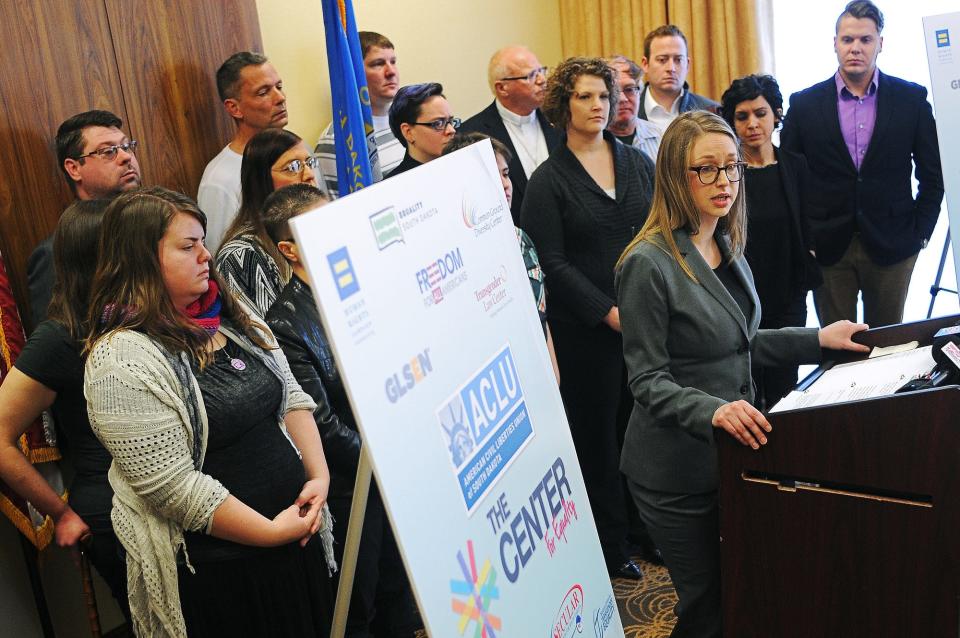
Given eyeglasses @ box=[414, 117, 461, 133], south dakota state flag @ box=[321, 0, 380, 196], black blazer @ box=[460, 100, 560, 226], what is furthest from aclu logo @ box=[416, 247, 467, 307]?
black blazer @ box=[460, 100, 560, 226]

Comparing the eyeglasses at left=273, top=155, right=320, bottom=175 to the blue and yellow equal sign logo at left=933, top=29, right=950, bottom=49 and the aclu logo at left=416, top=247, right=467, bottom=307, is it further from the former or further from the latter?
the blue and yellow equal sign logo at left=933, top=29, right=950, bottom=49

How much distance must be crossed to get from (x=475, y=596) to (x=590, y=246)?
1771 millimetres

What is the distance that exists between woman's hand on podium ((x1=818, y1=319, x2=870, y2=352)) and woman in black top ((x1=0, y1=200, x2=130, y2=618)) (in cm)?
169

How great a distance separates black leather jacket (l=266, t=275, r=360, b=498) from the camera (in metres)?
2.12

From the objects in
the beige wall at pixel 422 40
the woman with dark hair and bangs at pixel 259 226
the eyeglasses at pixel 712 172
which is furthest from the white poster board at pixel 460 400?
the beige wall at pixel 422 40

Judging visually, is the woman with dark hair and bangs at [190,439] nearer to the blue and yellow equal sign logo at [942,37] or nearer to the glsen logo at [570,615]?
the glsen logo at [570,615]

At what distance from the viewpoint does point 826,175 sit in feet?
12.5

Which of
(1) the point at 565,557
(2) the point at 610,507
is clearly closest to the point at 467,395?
(1) the point at 565,557

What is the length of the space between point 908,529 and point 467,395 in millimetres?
963

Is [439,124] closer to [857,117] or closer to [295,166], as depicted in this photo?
[295,166]

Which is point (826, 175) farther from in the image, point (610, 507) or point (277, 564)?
point (277, 564)

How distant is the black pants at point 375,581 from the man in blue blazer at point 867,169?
231 centimetres

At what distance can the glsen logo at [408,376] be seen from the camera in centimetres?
121

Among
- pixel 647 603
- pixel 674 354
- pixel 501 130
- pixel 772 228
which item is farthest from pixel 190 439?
pixel 501 130
